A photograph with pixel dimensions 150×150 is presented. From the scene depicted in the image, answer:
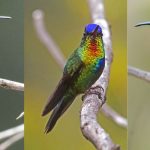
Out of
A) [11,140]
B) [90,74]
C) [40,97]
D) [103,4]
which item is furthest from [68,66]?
[11,140]

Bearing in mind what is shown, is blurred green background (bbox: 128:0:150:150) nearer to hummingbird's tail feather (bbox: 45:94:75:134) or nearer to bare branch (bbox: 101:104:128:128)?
bare branch (bbox: 101:104:128:128)

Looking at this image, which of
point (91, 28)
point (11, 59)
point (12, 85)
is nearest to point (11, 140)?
point (12, 85)

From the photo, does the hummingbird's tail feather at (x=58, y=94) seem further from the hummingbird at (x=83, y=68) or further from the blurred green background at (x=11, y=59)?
the blurred green background at (x=11, y=59)

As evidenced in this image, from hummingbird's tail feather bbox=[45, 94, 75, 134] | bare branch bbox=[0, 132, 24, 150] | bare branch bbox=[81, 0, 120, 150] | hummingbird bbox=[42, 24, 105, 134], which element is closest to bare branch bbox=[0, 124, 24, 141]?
bare branch bbox=[0, 132, 24, 150]

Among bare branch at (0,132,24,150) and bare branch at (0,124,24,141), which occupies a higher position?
bare branch at (0,124,24,141)

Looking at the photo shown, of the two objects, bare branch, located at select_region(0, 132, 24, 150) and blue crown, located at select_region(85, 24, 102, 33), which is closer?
blue crown, located at select_region(85, 24, 102, 33)

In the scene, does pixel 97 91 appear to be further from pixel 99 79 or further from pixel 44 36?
pixel 44 36

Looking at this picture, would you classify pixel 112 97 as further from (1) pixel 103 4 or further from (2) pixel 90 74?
(1) pixel 103 4
